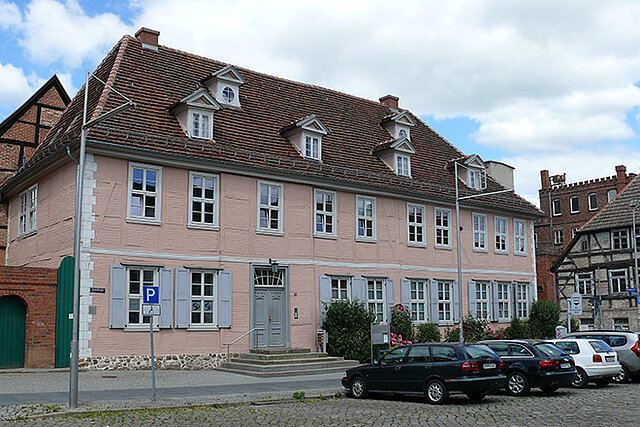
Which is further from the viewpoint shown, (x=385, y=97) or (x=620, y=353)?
(x=385, y=97)

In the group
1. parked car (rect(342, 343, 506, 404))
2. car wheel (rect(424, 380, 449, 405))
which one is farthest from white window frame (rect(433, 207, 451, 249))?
car wheel (rect(424, 380, 449, 405))

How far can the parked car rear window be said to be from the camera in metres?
19.4

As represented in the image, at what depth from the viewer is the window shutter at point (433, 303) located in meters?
30.4

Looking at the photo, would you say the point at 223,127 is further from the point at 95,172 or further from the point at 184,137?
the point at 95,172

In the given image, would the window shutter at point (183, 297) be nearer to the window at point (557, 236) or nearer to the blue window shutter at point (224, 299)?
the blue window shutter at point (224, 299)

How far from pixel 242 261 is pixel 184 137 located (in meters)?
4.73

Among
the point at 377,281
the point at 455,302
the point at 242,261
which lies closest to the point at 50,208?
the point at 242,261

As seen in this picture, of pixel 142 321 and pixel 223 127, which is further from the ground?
pixel 223 127

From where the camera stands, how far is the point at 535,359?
17438mm

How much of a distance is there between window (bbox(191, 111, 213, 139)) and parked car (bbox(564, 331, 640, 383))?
13.8 m

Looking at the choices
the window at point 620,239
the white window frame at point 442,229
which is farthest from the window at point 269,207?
the window at point 620,239

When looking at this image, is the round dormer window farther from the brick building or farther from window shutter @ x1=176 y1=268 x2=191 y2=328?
the brick building

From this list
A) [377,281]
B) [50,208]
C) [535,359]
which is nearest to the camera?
[535,359]

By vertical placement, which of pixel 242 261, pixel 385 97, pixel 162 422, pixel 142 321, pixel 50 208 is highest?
pixel 385 97
